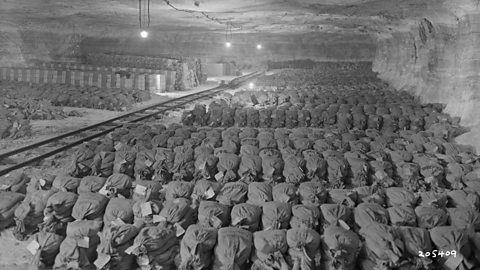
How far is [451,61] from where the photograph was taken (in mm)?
13023

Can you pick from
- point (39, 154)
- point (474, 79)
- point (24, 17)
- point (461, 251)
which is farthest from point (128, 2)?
point (461, 251)

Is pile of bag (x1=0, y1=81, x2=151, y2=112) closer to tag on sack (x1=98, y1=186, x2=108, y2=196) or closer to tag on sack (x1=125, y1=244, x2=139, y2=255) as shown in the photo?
tag on sack (x1=98, y1=186, x2=108, y2=196)

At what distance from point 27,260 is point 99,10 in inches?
556

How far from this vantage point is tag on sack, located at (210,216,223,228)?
203 inches

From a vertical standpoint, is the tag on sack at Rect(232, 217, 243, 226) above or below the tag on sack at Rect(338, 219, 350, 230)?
below

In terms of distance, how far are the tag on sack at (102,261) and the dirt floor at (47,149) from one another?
41.2 inches

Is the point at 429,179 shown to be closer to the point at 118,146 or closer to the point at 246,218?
the point at 246,218

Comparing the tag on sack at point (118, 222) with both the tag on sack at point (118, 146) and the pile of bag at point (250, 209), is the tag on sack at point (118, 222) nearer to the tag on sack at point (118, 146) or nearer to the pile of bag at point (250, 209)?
the pile of bag at point (250, 209)

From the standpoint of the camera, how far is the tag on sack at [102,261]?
457 centimetres

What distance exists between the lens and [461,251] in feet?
15.9

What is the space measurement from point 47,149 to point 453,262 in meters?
8.91

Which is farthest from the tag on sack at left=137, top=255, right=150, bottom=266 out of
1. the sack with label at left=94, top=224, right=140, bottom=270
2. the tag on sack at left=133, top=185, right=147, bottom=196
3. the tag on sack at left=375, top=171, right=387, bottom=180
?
the tag on sack at left=375, top=171, right=387, bottom=180

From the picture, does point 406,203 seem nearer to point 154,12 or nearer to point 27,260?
point 27,260

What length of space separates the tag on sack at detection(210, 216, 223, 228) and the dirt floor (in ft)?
7.24
